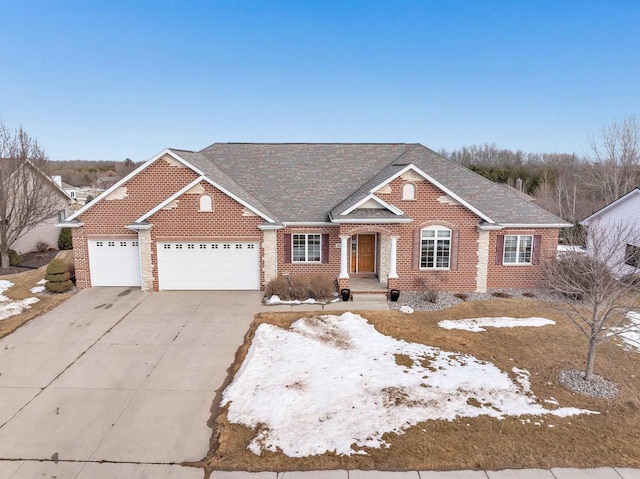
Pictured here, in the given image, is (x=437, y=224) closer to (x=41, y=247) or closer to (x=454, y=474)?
(x=454, y=474)

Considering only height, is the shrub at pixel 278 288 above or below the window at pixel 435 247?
below

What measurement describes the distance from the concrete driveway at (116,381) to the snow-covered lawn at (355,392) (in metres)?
1.07

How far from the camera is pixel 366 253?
1992cm

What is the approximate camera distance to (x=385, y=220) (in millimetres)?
17328

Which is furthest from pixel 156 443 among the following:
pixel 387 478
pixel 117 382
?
pixel 387 478

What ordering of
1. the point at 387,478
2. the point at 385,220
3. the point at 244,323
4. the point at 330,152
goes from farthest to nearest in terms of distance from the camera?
the point at 330,152 → the point at 385,220 → the point at 244,323 → the point at 387,478

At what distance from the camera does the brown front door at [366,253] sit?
65.0ft

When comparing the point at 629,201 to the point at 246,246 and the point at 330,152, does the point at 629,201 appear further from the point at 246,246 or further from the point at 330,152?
the point at 246,246

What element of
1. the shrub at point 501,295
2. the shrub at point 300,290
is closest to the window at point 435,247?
the shrub at point 501,295

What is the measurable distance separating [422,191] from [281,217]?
6.21m

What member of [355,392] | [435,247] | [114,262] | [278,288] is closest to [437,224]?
[435,247]

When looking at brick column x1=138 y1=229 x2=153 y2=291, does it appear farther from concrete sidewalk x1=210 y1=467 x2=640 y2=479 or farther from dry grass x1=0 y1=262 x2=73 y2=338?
concrete sidewalk x1=210 y1=467 x2=640 y2=479

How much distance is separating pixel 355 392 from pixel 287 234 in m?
10.1

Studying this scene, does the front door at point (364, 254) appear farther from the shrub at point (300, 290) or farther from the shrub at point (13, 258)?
the shrub at point (13, 258)
